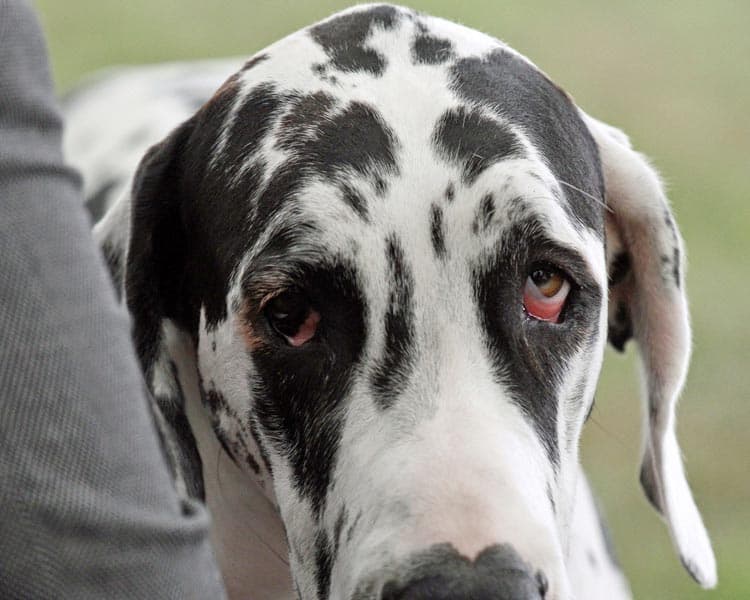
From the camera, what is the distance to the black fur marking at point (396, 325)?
2.07 m

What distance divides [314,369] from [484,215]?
1.31 ft

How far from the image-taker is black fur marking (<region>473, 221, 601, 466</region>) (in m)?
2.09

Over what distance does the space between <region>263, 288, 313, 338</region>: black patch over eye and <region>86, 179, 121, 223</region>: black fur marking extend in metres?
1.74

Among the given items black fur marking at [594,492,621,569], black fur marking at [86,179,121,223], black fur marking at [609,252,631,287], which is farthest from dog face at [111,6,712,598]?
black fur marking at [86,179,121,223]

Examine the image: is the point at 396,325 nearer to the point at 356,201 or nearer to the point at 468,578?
the point at 356,201

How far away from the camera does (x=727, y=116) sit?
22.9 ft

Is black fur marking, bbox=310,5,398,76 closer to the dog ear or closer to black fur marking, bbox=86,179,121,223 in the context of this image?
the dog ear

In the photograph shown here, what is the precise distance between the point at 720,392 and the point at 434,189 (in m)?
3.28

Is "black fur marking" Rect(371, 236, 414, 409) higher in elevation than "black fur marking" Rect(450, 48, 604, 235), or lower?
lower

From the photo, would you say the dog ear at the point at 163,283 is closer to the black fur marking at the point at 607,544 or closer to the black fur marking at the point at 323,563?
the black fur marking at the point at 323,563

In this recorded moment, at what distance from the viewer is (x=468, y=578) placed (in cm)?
175

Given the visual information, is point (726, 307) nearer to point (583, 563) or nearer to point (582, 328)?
point (583, 563)

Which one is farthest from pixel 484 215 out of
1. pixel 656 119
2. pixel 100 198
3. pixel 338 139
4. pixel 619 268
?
pixel 656 119

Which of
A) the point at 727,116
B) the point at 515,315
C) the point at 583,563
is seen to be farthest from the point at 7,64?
the point at 727,116
